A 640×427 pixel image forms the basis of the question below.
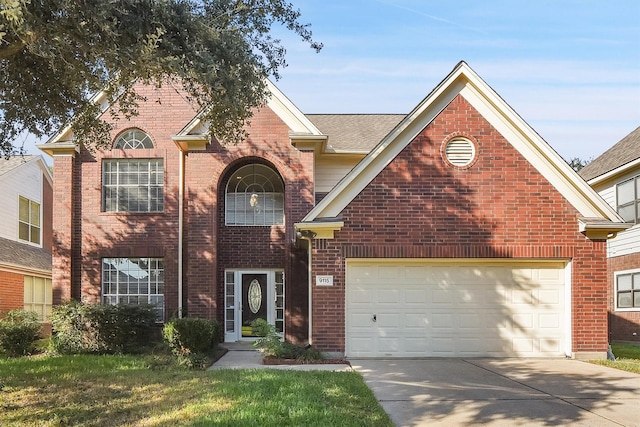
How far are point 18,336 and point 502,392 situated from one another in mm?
12034

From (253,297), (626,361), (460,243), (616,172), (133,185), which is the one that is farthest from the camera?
(616,172)

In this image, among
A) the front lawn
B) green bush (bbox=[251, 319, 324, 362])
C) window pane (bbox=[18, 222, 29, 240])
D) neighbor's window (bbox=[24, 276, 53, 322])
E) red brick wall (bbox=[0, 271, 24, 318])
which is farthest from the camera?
window pane (bbox=[18, 222, 29, 240])

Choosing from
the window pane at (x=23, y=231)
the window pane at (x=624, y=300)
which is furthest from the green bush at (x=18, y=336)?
the window pane at (x=624, y=300)

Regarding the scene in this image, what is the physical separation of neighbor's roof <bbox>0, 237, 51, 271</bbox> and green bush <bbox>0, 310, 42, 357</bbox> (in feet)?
17.8

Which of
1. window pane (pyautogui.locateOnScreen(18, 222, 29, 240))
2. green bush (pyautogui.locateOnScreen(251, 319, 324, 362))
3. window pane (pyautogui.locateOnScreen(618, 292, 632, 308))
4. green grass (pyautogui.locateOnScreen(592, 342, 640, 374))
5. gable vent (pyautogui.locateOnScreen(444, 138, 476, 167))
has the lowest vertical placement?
green grass (pyautogui.locateOnScreen(592, 342, 640, 374))

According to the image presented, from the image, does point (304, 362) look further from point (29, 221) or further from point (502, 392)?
point (29, 221)

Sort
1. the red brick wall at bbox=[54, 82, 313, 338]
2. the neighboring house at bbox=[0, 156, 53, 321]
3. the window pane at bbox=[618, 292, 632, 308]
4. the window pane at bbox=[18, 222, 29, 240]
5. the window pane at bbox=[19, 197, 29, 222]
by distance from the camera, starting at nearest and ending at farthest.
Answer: the red brick wall at bbox=[54, 82, 313, 338], the window pane at bbox=[618, 292, 632, 308], the neighboring house at bbox=[0, 156, 53, 321], the window pane at bbox=[18, 222, 29, 240], the window pane at bbox=[19, 197, 29, 222]

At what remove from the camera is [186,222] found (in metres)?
19.2

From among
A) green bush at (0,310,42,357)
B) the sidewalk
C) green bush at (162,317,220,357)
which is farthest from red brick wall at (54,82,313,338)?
green bush at (162,317,220,357)

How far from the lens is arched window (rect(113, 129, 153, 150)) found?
19.5m

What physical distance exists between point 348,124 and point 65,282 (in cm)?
1043

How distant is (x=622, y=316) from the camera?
23.3m

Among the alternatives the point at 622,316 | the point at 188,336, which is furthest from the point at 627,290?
the point at 188,336

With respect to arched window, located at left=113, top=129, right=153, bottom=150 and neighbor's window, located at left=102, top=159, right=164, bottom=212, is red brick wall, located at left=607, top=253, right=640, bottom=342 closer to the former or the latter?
neighbor's window, located at left=102, top=159, right=164, bottom=212
